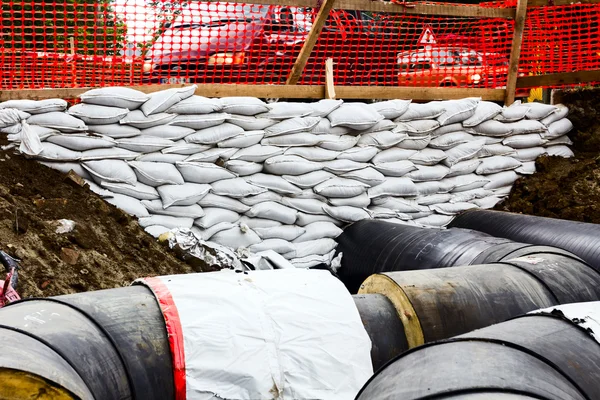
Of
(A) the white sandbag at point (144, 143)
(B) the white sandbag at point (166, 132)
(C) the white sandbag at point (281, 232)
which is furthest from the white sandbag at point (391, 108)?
(A) the white sandbag at point (144, 143)

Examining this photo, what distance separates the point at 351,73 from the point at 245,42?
1.35m

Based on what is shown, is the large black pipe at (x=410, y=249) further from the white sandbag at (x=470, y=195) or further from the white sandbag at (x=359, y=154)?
the white sandbag at (x=470, y=195)

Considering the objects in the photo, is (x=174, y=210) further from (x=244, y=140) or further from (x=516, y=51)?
(x=516, y=51)

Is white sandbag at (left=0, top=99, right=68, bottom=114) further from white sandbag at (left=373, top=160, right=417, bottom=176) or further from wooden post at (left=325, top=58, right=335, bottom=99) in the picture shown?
white sandbag at (left=373, top=160, right=417, bottom=176)

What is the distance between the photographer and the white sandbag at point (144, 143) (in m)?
4.48

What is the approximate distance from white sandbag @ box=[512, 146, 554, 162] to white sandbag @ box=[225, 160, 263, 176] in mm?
2490

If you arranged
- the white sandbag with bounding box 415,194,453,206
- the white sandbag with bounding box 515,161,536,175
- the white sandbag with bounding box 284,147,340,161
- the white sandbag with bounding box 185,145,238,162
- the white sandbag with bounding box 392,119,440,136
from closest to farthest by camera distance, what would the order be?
the white sandbag with bounding box 185,145,238,162
the white sandbag with bounding box 284,147,340,161
the white sandbag with bounding box 392,119,440,136
the white sandbag with bounding box 415,194,453,206
the white sandbag with bounding box 515,161,536,175

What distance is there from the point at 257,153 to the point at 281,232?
0.61 m

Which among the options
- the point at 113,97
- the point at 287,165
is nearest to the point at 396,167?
the point at 287,165

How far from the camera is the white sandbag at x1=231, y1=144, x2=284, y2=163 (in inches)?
189

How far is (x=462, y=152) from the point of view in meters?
5.62

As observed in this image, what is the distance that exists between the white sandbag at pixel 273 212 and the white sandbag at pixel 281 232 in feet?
0.19

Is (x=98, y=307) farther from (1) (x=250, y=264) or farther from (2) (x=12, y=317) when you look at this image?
(1) (x=250, y=264)

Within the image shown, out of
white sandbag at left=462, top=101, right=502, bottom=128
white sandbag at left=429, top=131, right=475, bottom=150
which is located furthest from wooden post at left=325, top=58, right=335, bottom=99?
white sandbag at left=462, top=101, right=502, bottom=128
